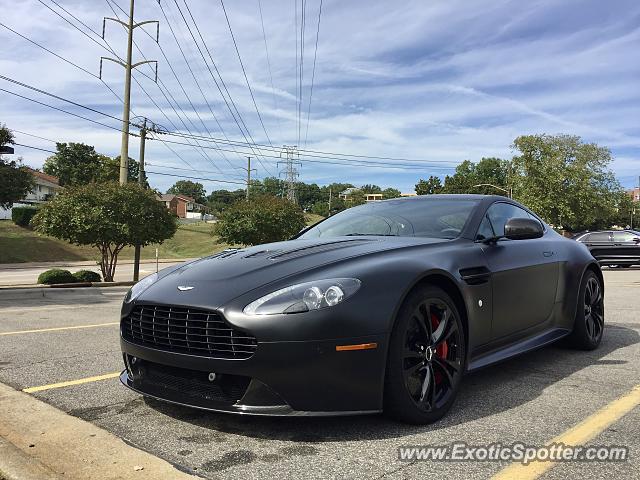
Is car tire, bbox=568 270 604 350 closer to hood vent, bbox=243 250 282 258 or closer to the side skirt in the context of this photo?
the side skirt

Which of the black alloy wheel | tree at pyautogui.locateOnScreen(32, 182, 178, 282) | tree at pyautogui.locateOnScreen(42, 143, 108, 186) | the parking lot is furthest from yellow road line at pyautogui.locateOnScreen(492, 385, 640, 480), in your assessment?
tree at pyautogui.locateOnScreen(42, 143, 108, 186)

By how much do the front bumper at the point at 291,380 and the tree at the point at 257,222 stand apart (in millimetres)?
27287

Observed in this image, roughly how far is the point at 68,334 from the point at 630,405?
5.56 metres

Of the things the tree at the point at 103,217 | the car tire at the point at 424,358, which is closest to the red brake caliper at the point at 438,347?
the car tire at the point at 424,358

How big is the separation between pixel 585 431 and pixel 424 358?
0.95 metres

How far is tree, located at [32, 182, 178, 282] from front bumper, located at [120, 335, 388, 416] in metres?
16.4

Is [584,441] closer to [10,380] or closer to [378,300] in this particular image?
[378,300]

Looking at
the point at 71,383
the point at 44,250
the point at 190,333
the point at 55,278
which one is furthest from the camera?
the point at 44,250

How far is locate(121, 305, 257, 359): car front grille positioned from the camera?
2.77 metres

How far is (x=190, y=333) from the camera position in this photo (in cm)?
289

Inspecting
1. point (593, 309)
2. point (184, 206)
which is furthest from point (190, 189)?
point (593, 309)

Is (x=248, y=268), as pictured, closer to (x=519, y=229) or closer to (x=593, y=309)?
(x=519, y=229)

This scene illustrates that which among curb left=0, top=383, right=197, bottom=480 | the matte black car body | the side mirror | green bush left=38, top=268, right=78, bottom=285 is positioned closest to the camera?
curb left=0, top=383, right=197, bottom=480

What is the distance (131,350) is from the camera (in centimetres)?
321
